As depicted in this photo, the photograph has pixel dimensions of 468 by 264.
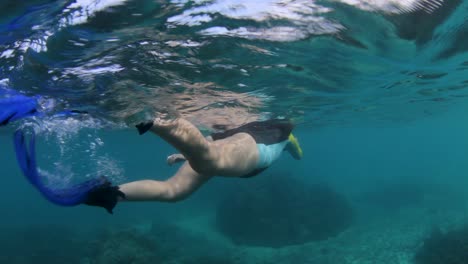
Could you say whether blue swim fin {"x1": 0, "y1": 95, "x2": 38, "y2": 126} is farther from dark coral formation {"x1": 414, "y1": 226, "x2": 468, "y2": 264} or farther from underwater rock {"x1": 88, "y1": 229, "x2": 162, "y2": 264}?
dark coral formation {"x1": 414, "y1": 226, "x2": 468, "y2": 264}

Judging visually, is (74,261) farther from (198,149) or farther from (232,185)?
(198,149)

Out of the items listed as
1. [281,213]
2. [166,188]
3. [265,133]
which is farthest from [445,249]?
[166,188]

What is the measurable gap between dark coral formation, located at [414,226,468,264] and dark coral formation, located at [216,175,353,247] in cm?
785

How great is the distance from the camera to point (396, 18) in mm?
8227

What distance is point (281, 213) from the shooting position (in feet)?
83.2

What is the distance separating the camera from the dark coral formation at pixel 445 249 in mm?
13860

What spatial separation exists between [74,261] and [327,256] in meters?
15.5

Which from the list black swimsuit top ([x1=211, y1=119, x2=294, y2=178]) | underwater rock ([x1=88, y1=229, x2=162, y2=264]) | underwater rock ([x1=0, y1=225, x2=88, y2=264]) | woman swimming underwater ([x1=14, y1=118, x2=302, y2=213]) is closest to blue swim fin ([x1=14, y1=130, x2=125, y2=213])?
woman swimming underwater ([x1=14, y1=118, x2=302, y2=213])

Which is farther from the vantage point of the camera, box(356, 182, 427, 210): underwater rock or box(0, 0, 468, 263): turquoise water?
box(356, 182, 427, 210): underwater rock

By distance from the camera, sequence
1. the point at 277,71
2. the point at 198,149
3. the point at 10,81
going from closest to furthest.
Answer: the point at 198,149, the point at 10,81, the point at 277,71

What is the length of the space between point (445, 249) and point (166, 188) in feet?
49.3

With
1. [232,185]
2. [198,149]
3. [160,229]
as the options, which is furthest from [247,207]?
[198,149]

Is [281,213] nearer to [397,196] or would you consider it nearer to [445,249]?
[445,249]

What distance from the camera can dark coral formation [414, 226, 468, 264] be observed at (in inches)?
546
